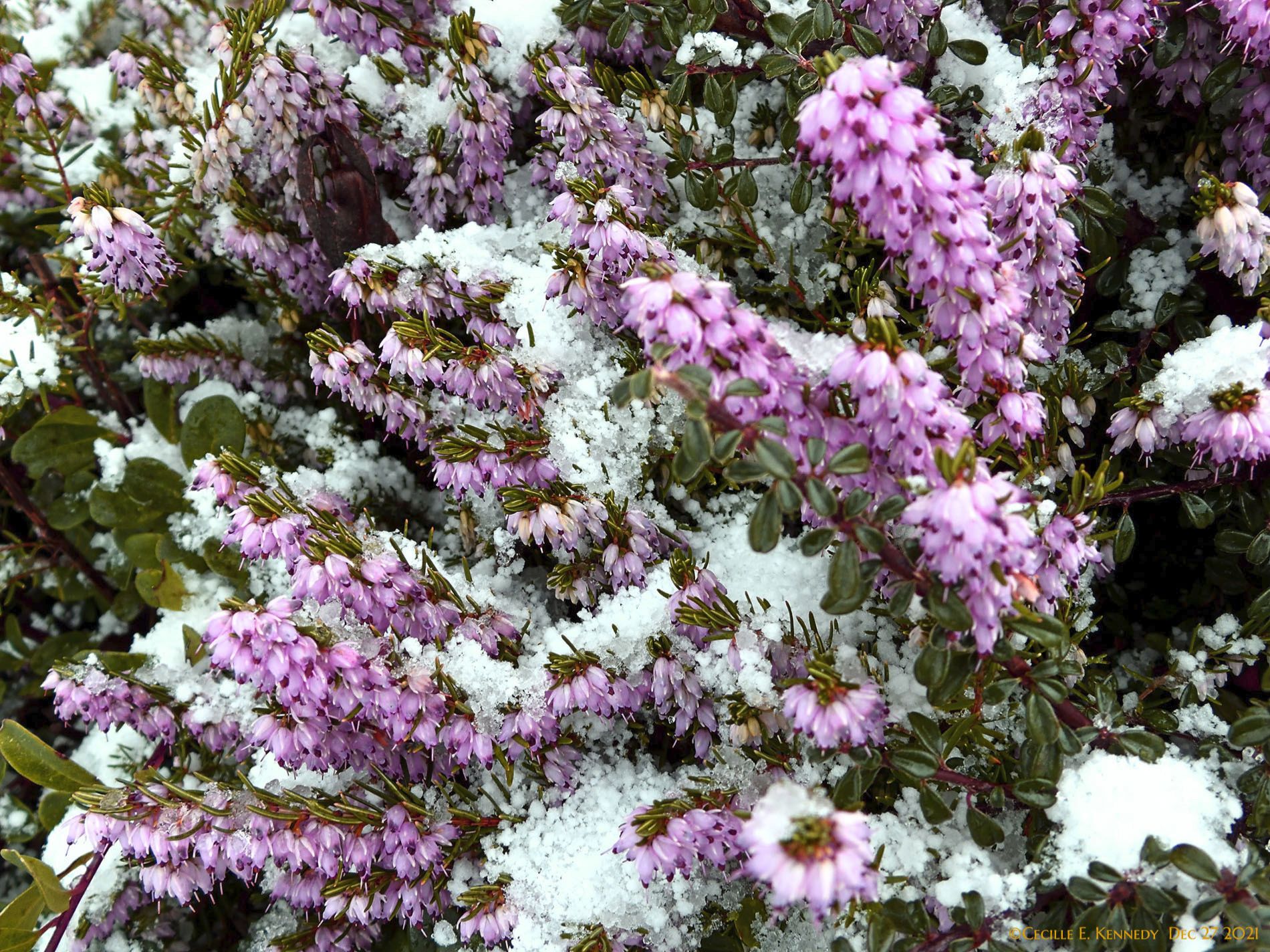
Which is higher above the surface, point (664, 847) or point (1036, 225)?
point (1036, 225)

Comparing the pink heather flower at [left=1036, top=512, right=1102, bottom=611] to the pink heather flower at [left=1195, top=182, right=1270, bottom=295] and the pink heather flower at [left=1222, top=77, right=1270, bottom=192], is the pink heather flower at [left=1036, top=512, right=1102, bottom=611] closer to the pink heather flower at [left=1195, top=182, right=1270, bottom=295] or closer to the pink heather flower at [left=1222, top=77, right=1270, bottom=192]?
the pink heather flower at [left=1195, top=182, right=1270, bottom=295]

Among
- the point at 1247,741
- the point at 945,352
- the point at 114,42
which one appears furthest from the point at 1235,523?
the point at 114,42

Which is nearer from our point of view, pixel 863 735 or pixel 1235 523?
pixel 863 735

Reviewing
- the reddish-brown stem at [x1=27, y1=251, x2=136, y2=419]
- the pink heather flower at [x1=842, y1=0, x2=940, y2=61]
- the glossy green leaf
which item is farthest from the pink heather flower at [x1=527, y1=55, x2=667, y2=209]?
the glossy green leaf

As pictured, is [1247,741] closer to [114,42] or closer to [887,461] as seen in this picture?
[887,461]

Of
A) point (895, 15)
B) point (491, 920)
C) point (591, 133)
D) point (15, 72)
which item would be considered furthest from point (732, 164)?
point (15, 72)

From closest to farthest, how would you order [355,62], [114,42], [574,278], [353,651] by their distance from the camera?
[353,651] < [574,278] < [355,62] < [114,42]

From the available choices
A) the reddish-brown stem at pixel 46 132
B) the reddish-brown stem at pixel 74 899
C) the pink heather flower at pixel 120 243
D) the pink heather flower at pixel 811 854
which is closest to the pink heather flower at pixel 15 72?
the reddish-brown stem at pixel 46 132

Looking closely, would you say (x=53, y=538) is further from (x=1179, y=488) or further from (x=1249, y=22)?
(x=1249, y=22)
